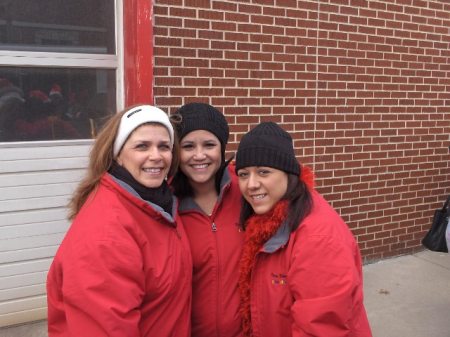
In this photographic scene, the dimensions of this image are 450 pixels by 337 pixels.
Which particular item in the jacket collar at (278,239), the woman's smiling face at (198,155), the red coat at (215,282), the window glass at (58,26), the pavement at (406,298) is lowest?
the pavement at (406,298)

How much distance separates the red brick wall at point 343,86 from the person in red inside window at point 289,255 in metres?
1.97

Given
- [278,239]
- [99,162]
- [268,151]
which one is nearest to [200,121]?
[268,151]

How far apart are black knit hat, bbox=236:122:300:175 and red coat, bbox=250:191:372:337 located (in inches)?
7.1

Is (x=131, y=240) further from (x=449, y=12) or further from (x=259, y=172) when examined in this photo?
(x=449, y=12)

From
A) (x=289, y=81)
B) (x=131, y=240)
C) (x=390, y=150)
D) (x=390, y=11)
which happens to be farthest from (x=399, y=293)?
(x=131, y=240)

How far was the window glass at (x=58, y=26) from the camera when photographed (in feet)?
11.1

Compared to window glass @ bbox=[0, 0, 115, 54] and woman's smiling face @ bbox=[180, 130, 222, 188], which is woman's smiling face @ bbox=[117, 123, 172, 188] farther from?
window glass @ bbox=[0, 0, 115, 54]

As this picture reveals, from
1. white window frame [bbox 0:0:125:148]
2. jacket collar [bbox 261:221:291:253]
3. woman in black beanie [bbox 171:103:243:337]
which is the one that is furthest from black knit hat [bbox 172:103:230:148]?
white window frame [bbox 0:0:125:148]

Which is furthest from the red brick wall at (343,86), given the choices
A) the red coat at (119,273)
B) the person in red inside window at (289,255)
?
the red coat at (119,273)

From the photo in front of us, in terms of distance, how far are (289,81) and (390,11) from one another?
4.76 ft

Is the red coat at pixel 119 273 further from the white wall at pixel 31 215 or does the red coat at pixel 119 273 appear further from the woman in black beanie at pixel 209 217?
the white wall at pixel 31 215

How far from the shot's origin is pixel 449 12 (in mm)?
5168

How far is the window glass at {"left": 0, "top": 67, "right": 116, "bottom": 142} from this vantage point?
11.3 feet

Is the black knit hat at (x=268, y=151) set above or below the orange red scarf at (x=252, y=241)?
above
